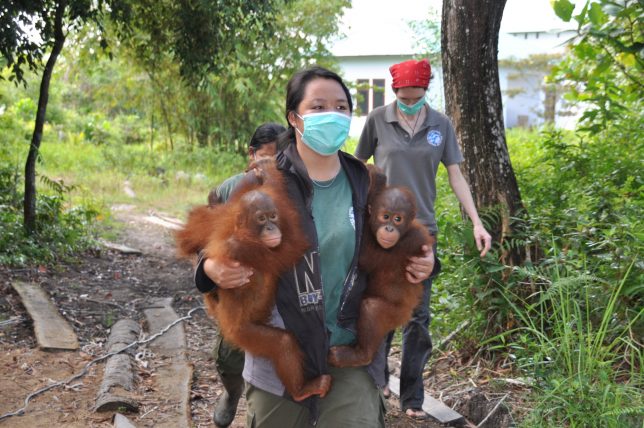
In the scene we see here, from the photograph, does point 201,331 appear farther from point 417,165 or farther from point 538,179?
point 538,179

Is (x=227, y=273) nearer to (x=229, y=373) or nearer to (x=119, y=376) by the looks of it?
(x=229, y=373)

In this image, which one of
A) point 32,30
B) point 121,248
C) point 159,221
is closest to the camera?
point 32,30

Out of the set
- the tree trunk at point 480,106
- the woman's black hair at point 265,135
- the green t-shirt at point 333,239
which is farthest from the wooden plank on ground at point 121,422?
the tree trunk at point 480,106

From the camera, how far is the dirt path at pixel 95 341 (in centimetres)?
407

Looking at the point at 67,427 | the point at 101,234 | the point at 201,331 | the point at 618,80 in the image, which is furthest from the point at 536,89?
the point at 67,427

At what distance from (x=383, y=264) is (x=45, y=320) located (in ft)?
12.4

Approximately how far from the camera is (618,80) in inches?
305

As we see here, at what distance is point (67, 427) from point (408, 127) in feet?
8.52

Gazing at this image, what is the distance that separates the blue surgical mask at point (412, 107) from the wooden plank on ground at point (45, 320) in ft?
9.53

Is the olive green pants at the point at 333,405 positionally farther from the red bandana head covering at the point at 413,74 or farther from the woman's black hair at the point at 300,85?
the red bandana head covering at the point at 413,74

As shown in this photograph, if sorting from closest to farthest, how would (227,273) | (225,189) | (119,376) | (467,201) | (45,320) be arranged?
(227,273)
(225,189)
(467,201)
(119,376)
(45,320)

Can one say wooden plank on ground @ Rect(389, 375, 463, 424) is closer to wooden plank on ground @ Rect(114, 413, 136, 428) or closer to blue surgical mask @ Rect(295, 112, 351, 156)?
wooden plank on ground @ Rect(114, 413, 136, 428)

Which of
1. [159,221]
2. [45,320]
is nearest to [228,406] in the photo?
[45,320]

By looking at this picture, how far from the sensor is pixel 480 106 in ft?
15.8
